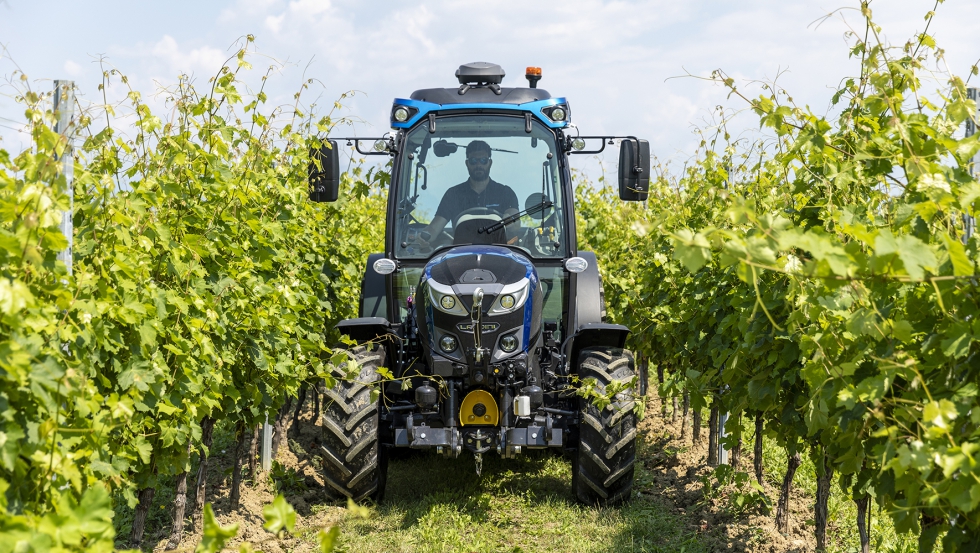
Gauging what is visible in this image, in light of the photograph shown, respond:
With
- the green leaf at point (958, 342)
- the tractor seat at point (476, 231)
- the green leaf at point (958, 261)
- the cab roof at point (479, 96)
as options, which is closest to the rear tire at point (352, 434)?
the tractor seat at point (476, 231)

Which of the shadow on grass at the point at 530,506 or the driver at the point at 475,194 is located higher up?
the driver at the point at 475,194

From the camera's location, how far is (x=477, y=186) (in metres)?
5.59

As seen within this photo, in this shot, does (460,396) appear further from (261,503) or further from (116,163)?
(116,163)

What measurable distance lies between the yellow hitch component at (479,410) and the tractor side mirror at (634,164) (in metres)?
1.55

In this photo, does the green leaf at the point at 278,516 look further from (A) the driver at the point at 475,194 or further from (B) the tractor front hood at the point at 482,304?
(A) the driver at the point at 475,194

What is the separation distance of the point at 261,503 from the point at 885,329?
14.5ft

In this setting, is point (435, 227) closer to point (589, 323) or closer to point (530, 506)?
point (589, 323)

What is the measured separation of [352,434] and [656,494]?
210cm

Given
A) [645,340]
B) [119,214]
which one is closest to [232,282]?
[119,214]

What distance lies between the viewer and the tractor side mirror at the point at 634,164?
5379 millimetres

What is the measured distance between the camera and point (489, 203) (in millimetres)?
5559

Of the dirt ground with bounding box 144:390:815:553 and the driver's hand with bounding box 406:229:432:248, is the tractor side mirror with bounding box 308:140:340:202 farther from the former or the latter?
the dirt ground with bounding box 144:390:815:553

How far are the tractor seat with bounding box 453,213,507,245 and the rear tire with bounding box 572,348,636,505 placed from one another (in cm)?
91

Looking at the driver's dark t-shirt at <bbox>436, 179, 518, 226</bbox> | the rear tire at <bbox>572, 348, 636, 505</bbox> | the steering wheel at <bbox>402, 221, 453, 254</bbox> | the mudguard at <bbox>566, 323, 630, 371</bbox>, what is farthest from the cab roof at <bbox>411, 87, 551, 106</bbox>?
the rear tire at <bbox>572, 348, 636, 505</bbox>
